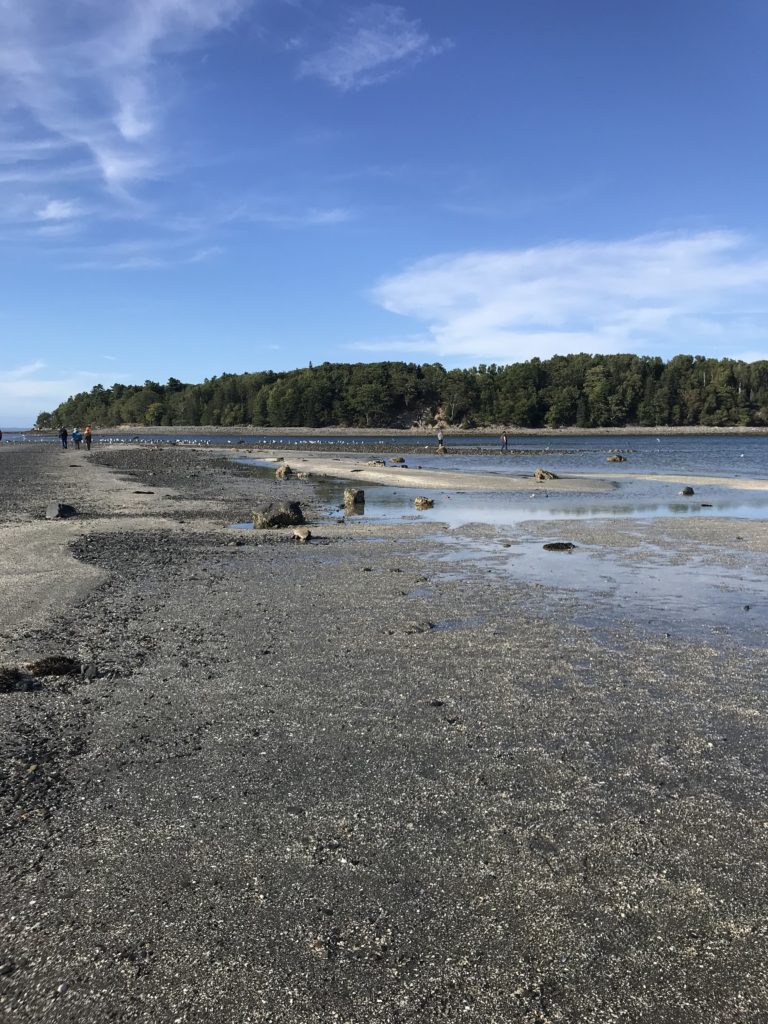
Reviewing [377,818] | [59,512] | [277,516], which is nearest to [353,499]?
[277,516]

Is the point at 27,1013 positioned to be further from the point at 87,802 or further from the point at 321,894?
the point at 87,802

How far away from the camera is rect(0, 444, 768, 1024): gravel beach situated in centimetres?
394

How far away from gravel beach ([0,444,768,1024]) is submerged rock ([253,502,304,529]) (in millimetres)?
11185

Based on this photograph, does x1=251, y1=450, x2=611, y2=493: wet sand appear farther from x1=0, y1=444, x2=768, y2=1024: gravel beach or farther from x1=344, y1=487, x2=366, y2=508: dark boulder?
x1=0, y1=444, x2=768, y2=1024: gravel beach

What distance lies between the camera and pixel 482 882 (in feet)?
15.7

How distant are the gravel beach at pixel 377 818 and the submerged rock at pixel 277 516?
11.2 m

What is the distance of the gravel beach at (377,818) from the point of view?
3.94 m

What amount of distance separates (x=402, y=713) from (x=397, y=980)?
3807 mm

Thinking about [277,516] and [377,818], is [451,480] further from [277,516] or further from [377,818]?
[377,818]

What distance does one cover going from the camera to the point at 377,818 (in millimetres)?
5602

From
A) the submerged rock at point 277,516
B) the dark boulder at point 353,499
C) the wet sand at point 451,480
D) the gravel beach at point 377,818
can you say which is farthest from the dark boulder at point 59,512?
the wet sand at point 451,480

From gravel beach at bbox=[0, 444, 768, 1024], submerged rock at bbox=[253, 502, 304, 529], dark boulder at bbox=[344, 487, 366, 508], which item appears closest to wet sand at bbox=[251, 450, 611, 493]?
dark boulder at bbox=[344, 487, 366, 508]

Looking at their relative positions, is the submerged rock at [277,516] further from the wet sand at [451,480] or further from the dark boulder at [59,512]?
the wet sand at [451,480]

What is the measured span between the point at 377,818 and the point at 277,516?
1832cm
